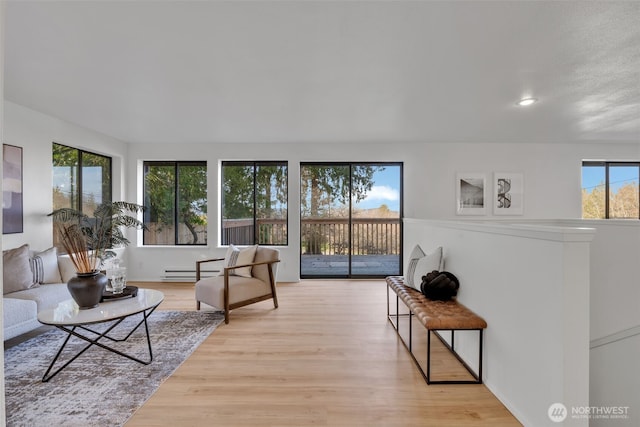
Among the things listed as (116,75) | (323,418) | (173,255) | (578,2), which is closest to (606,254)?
(578,2)

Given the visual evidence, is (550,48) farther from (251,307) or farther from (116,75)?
(251,307)

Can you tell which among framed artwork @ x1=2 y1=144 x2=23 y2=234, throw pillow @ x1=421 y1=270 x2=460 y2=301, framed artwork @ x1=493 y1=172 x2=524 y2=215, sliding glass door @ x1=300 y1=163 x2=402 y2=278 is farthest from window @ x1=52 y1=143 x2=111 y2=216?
framed artwork @ x1=493 y1=172 x2=524 y2=215

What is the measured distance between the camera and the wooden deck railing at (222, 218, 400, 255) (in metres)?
5.21

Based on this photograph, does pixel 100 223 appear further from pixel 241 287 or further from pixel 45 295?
pixel 241 287

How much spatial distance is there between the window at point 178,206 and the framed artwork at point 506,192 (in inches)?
204

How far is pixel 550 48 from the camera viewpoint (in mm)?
2123

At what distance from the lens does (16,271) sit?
282 centimetres

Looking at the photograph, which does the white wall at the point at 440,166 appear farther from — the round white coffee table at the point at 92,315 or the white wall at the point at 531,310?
the white wall at the point at 531,310

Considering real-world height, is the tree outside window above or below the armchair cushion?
above

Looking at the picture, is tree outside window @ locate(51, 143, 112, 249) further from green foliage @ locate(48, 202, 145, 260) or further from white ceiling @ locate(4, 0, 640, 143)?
white ceiling @ locate(4, 0, 640, 143)

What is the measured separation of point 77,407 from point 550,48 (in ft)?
13.4

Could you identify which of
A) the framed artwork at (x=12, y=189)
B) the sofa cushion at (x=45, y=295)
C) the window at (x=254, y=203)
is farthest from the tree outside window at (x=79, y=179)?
the window at (x=254, y=203)

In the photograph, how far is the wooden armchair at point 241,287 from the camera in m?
3.21

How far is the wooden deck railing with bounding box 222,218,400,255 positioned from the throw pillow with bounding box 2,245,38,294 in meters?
2.59
